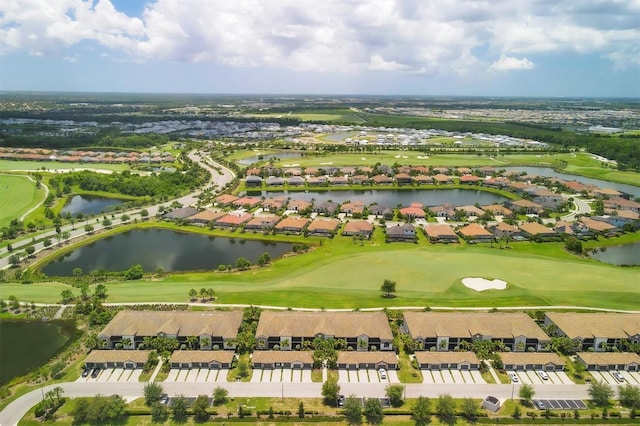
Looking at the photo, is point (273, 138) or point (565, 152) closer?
point (565, 152)

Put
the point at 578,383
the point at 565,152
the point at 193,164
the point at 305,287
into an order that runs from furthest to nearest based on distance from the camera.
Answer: the point at 565,152, the point at 193,164, the point at 305,287, the point at 578,383

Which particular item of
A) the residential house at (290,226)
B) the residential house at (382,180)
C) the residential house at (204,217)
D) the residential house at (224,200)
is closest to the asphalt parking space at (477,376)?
the residential house at (290,226)

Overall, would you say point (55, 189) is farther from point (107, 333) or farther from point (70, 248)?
point (107, 333)

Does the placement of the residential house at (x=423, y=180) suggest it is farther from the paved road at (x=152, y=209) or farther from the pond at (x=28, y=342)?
the pond at (x=28, y=342)

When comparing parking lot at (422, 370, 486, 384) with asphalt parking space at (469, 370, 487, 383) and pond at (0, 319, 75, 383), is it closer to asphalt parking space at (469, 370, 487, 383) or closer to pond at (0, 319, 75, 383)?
asphalt parking space at (469, 370, 487, 383)

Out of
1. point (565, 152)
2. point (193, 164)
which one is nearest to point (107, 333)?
point (193, 164)

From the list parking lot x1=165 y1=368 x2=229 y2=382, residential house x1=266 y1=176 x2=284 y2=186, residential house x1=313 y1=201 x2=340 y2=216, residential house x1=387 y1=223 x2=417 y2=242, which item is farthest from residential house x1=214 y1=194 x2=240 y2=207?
parking lot x1=165 y1=368 x2=229 y2=382
